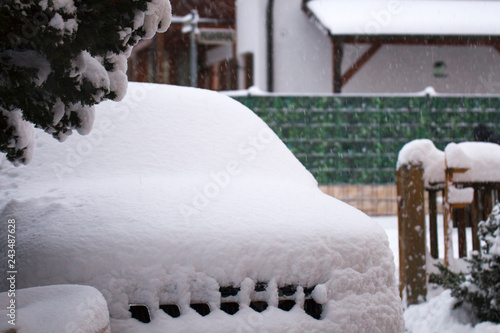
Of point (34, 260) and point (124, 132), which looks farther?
point (124, 132)

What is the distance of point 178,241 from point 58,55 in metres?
0.69

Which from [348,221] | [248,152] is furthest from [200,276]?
[248,152]

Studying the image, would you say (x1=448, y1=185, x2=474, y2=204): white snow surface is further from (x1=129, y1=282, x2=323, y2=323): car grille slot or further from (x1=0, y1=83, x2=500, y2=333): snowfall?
(x1=129, y1=282, x2=323, y2=323): car grille slot

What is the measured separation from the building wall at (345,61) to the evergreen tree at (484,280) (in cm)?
952

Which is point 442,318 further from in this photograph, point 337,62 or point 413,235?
point 337,62

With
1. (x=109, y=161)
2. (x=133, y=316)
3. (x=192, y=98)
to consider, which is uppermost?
(x=192, y=98)

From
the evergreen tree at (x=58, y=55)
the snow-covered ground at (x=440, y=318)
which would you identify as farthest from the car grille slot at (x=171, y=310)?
the snow-covered ground at (x=440, y=318)

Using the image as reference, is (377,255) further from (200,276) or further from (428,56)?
(428,56)

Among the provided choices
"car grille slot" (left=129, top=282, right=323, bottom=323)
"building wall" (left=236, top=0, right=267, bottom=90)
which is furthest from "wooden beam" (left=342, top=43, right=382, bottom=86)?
"car grille slot" (left=129, top=282, right=323, bottom=323)

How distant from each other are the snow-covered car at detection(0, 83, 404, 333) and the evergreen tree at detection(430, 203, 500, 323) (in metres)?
1.61

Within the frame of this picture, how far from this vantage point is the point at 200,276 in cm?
191

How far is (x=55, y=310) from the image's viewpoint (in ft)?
5.29

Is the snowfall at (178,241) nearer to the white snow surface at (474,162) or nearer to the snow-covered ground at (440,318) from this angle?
the snow-covered ground at (440,318)

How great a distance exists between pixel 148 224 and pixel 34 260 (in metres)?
0.38
